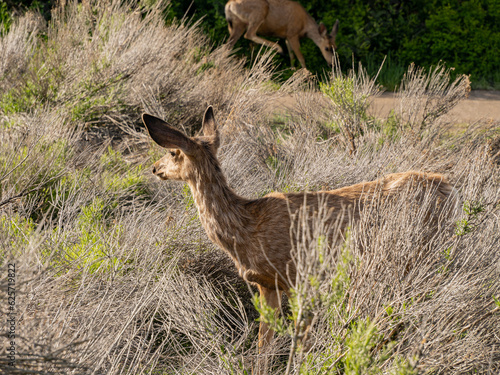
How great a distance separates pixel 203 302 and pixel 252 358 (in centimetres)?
65

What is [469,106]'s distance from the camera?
384 inches

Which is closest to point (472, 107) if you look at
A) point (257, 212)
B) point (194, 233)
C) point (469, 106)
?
point (469, 106)

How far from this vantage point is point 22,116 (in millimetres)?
6805

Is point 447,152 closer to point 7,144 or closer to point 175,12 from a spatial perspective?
point 7,144

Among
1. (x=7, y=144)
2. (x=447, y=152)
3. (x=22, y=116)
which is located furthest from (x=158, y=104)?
(x=447, y=152)

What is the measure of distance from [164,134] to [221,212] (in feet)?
2.24

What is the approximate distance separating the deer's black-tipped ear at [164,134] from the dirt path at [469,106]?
5232 millimetres

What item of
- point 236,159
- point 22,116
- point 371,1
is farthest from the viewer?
point 371,1

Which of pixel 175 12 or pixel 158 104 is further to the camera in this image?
pixel 175 12

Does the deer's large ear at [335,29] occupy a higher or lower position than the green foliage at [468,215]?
lower

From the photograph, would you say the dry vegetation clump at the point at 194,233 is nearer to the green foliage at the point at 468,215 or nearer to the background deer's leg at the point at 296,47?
the green foliage at the point at 468,215

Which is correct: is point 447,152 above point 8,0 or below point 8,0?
above

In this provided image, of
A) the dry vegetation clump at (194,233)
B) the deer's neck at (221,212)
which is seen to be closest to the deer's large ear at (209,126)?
the deer's neck at (221,212)

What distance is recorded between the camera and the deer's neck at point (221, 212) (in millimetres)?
3846
